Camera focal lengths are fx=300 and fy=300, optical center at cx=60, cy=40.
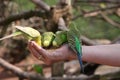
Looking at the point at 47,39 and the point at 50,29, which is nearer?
the point at 47,39

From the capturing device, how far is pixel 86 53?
0.89 metres

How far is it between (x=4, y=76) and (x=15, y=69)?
4.44 feet

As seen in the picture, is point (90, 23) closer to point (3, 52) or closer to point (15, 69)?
point (3, 52)

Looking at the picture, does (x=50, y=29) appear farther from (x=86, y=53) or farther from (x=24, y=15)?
(x=86, y=53)

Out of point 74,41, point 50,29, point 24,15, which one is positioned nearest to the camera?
point 74,41

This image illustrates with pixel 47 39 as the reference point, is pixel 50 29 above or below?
below

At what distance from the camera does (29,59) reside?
410 cm

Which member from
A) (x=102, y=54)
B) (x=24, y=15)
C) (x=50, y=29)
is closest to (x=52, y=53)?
(x=102, y=54)

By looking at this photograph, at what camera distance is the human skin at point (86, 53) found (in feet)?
2.81

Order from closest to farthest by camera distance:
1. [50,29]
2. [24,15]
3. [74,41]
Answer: [74,41] → [50,29] → [24,15]

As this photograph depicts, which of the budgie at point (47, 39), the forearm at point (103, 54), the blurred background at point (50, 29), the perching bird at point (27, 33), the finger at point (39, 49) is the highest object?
the perching bird at point (27, 33)

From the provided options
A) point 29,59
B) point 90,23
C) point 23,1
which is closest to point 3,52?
point 29,59

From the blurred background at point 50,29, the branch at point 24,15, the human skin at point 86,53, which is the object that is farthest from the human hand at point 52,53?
the branch at point 24,15

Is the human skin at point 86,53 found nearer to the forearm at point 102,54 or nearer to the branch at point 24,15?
the forearm at point 102,54
